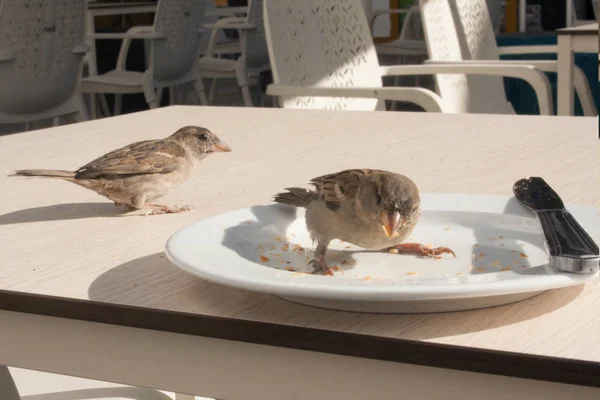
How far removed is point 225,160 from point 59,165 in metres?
0.19

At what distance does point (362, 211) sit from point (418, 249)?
0.27 ft

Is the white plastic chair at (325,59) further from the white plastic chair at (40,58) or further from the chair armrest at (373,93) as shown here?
the white plastic chair at (40,58)

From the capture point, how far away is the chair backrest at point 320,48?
2.42m

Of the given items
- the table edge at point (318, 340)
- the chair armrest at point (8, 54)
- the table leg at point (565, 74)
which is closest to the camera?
the table edge at point (318, 340)

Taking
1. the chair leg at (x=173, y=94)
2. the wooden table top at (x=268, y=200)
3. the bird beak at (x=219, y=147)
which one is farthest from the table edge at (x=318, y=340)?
the chair leg at (x=173, y=94)

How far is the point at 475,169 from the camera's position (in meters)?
1.05

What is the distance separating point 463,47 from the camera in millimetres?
3182

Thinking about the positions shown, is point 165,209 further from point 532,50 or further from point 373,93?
point 532,50

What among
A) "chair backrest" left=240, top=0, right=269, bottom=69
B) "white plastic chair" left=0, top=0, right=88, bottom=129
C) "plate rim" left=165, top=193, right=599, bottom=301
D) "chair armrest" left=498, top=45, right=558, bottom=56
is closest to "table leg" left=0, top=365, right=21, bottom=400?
"plate rim" left=165, top=193, right=599, bottom=301

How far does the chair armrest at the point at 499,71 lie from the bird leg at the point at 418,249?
183 centimetres

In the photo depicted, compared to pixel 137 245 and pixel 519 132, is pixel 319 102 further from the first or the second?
pixel 137 245

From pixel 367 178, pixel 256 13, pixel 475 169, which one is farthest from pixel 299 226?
pixel 256 13

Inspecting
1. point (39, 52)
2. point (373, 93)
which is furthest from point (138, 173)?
point (39, 52)

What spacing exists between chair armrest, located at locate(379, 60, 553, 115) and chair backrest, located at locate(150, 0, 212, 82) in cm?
220
